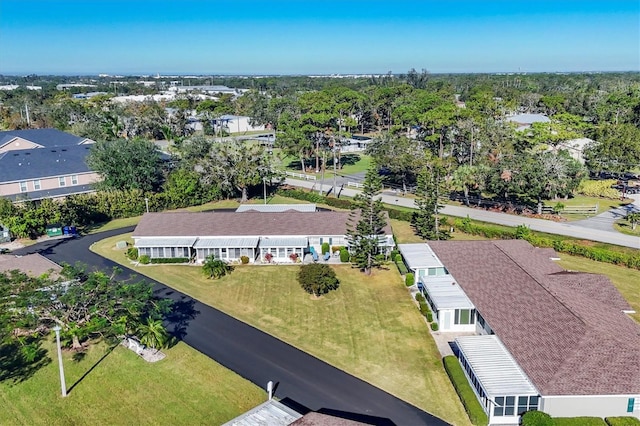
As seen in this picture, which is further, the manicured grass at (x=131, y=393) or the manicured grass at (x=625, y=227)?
the manicured grass at (x=625, y=227)

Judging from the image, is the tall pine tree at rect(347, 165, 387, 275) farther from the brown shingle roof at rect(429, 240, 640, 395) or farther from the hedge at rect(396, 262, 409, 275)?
the brown shingle roof at rect(429, 240, 640, 395)

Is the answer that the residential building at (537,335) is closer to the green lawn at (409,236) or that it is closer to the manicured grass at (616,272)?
the manicured grass at (616,272)

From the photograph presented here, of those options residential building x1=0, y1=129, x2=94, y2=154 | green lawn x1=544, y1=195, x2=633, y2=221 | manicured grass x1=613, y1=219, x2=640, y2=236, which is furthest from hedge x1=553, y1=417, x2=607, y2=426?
residential building x1=0, y1=129, x2=94, y2=154

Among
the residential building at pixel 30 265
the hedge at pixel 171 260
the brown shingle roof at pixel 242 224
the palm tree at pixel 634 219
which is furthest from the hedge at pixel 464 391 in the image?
the palm tree at pixel 634 219

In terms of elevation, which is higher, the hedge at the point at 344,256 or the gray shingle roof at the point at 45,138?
the gray shingle roof at the point at 45,138

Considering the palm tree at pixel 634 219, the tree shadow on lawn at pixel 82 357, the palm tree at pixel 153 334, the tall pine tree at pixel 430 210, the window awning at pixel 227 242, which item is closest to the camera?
the tree shadow on lawn at pixel 82 357

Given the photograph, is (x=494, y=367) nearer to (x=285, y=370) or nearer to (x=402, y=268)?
(x=285, y=370)

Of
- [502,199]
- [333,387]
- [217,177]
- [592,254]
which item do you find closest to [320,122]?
[217,177]

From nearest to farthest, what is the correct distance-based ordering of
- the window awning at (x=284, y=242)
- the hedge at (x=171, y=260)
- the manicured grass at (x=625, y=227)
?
the window awning at (x=284, y=242) → the hedge at (x=171, y=260) → the manicured grass at (x=625, y=227)
